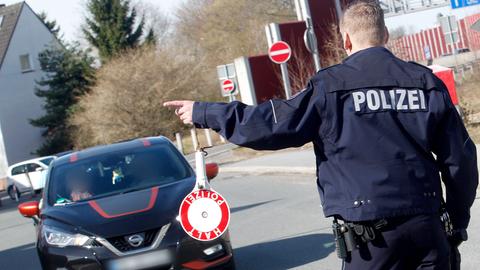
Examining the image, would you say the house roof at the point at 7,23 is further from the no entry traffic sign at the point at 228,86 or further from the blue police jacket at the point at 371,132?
the blue police jacket at the point at 371,132

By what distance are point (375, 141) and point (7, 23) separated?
5706 centimetres

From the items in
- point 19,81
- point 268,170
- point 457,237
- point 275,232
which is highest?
point 19,81

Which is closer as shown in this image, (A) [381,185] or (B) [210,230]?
(A) [381,185]

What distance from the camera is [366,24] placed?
3.54m

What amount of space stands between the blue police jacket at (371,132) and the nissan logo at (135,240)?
140 inches

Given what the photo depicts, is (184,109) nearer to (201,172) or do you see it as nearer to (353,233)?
(201,172)

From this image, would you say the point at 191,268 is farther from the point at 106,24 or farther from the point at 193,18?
the point at 193,18

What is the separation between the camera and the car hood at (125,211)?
698cm

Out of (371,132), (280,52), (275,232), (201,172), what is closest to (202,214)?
(201,172)

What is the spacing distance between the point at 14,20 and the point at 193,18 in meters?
12.4

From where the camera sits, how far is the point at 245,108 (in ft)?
11.6

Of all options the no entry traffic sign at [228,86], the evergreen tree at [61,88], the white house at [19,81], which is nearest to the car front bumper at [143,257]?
the no entry traffic sign at [228,86]

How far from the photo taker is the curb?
58.4 feet

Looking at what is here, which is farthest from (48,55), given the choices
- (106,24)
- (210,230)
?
(210,230)
